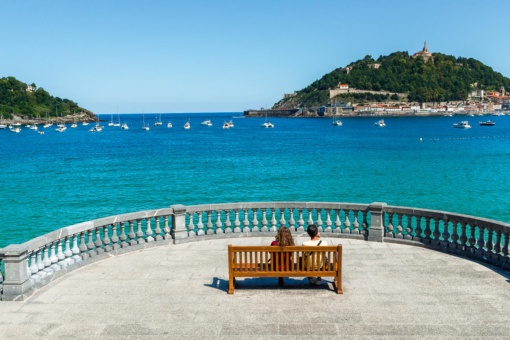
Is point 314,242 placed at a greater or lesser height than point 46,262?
greater

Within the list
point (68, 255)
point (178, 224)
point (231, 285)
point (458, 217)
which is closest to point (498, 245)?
point (458, 217)

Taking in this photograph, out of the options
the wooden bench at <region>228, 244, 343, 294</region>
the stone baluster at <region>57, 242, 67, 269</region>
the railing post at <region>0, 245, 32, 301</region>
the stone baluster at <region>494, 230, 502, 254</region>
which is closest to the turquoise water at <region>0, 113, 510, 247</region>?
the stone baluster at <region>57, 242, 67, 269</region>

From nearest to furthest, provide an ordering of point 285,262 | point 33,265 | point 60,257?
point 285,262 < point 33,265 < point 60,257

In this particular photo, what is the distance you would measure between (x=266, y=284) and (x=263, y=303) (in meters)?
0.96

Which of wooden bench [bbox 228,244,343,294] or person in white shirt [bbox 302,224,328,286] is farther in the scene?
person in white shirt [bbox 302,224,328,286]

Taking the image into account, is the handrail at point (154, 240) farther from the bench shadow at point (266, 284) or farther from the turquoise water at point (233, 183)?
the turquoise water at point (233, 183)

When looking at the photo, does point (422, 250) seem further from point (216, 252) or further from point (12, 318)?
point (12, 318)

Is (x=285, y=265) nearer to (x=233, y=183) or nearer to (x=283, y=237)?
(x=283, y=237)

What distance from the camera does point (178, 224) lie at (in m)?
12.6

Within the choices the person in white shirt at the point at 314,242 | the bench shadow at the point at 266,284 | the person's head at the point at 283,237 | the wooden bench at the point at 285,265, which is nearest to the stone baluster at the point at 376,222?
the bench shadow at the point at 266,284

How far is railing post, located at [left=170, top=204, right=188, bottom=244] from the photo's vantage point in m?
12.5

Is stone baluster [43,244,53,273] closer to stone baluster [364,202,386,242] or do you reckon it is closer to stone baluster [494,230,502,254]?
stone baluster [364,202,386,242]

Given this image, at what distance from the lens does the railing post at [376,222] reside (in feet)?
40.8

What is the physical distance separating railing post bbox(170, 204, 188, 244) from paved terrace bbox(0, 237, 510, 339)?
51.1 inches
